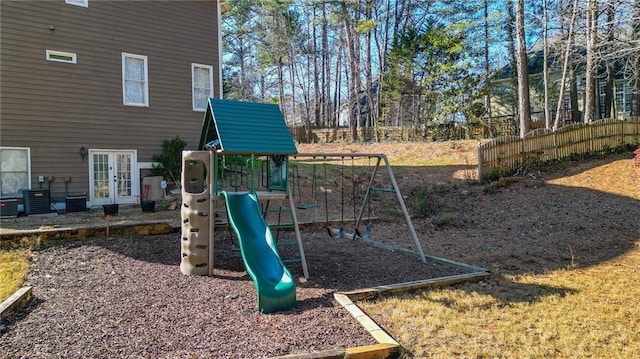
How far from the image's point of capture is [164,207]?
34.6ft

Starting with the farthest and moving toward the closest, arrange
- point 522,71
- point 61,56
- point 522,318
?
point 522,71 < point 61,56 < point 522,318

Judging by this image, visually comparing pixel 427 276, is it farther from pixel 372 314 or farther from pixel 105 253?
pixel 105 253

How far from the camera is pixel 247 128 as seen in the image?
225 inches

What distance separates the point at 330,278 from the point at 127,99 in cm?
930

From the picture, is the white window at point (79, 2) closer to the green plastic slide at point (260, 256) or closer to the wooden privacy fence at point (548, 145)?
the green plastic slide at point (260, 256)

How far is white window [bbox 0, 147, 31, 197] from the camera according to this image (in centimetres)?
998

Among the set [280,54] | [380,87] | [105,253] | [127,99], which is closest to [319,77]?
[280,54]

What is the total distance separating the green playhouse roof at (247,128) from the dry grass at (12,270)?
111 inches

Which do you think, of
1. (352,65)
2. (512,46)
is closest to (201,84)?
(352,65)

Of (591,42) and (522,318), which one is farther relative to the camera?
(591,42)

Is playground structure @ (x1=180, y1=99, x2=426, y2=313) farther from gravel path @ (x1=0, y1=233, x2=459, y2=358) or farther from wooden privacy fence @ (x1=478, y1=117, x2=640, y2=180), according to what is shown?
wooden privacy fence @ (x1=478, y1=117, x2=640, y2=180)

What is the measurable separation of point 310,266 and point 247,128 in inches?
83.7

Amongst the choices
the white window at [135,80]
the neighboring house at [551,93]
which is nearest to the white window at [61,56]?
the white window at [135,80]

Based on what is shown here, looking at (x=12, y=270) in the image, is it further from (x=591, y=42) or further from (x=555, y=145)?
(x=591, y=42)
